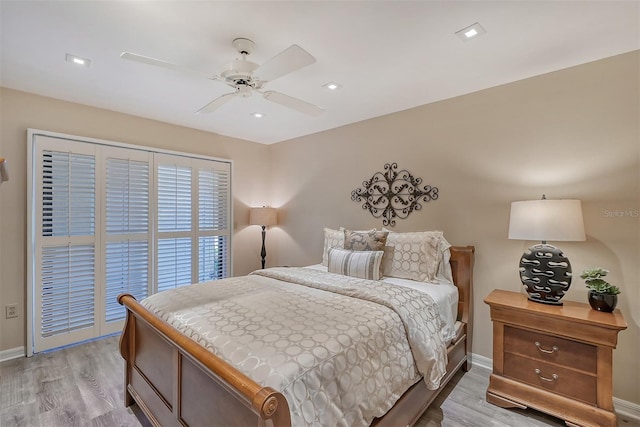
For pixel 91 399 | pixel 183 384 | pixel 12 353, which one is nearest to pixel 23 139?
pixel 12 353

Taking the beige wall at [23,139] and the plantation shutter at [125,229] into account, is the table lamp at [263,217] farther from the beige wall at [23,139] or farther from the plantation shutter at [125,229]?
the plantation shutter at [125,229]

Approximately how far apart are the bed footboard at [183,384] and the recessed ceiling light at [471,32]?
2.27 meters

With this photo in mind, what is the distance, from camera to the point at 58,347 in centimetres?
297

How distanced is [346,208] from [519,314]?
87.5 inches

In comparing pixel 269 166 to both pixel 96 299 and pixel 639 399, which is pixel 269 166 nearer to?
pixel 96 299

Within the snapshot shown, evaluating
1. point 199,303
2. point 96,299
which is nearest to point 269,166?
point 96,299

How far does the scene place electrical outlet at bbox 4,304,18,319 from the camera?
9.06 feet

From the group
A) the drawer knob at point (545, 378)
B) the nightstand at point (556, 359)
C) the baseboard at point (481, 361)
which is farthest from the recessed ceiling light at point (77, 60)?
the baseboard at point (481, 361)

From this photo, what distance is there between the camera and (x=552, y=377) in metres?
1.98

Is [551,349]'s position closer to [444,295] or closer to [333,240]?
[444,295]

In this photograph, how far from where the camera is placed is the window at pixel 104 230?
9.48 feet

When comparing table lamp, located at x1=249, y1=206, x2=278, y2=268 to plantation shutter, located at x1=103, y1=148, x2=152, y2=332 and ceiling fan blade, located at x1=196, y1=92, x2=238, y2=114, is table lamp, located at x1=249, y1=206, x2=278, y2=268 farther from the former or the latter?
ceiling fan blade, located at x1=196, y1=92, x2=238, y2=114

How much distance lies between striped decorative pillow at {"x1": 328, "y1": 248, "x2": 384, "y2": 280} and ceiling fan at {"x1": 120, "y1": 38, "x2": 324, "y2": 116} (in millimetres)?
1339

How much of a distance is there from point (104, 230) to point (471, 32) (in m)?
3.93
